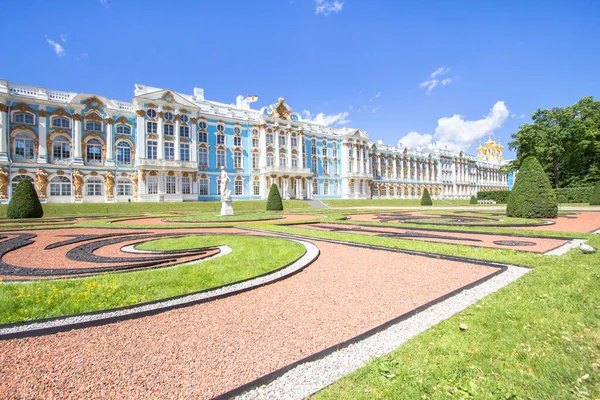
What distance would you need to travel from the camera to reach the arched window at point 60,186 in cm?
3197

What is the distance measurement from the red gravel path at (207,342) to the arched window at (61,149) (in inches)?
1522

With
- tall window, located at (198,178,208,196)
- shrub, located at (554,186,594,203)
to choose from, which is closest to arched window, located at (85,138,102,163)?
tall window, located at (198,178,208,196)

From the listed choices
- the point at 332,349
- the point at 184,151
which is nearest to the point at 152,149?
the point at 184,151

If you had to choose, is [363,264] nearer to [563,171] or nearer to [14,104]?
[14,104]

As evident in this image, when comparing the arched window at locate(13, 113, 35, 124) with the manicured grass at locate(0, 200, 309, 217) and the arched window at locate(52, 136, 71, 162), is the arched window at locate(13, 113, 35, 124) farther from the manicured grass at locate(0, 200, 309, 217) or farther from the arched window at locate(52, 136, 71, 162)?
the manicured grass at locate(0, 200, 309, 217)

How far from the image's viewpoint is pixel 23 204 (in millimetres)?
19984

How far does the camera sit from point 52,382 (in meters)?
2.44

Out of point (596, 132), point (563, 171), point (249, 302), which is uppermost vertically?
point (596, 132)

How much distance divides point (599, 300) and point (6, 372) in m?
6.89

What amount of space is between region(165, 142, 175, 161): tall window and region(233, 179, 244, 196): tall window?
9.47 meters

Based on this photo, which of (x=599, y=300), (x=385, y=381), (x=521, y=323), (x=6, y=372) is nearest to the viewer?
(x=385, y=381)

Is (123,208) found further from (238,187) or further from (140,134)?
(238,187)

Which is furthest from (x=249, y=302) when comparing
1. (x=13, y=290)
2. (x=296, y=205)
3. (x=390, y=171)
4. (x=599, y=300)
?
(x=390, y=171)

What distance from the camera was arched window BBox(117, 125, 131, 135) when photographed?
118ft
